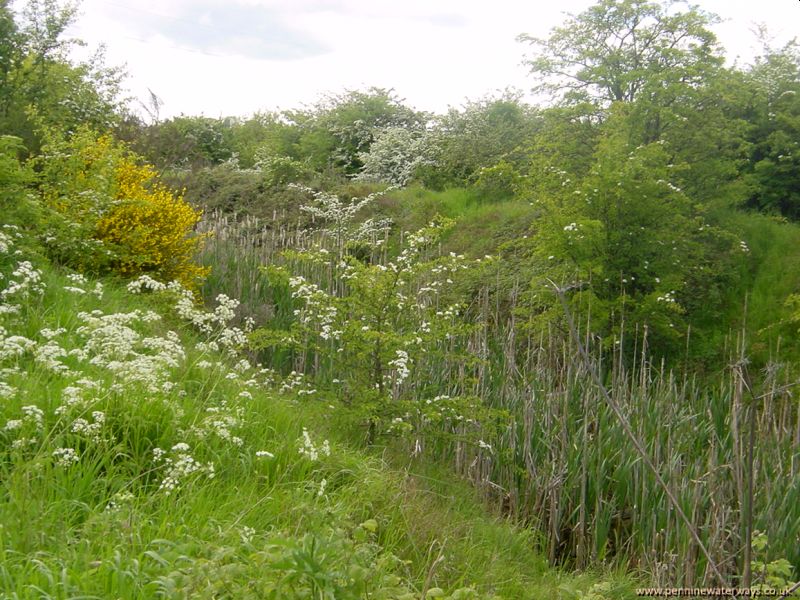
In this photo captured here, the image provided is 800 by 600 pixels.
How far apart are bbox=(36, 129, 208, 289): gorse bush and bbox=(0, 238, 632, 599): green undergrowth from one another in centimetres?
273

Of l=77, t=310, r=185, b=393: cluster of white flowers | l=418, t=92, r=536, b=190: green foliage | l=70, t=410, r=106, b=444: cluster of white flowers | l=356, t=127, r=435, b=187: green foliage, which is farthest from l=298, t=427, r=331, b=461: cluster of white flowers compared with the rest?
l=356, t=127, r=435, b=187: green foliage

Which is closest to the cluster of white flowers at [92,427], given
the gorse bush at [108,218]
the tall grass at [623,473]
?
the tall grass at [623,473]

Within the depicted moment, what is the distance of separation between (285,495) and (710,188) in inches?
405

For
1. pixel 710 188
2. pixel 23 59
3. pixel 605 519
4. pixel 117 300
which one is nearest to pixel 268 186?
pixel 23 59

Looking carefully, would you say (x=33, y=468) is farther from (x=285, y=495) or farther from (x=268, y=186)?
(x=268, y=186)

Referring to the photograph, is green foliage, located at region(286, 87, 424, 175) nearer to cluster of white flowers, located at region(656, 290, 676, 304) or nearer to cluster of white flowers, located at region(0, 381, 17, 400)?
cluster of white flowers, located at region(656, 290, 676, 304)

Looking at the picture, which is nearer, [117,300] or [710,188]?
[117,300]

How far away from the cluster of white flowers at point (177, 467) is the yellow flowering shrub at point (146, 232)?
5.51 metres

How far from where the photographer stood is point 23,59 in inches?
528

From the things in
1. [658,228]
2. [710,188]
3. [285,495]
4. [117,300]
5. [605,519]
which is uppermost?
[710,188]

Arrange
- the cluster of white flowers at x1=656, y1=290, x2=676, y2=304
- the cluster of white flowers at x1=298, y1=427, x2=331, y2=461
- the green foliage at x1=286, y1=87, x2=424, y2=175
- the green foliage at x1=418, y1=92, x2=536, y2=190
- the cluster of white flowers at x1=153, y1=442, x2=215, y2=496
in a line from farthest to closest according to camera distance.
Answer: the green foliage at x1=286, y1=87, x2=424, y2=175, the green foliage at x1=418, y1=92, x2=536, y2=190, the cluster of white flowers at x1=656, y1=290, x2=676, y2=304, the cluster of white flowers at x1=298, y1=427, x2=331, y2=461, the cluster of white flowers at x1=153, y1=442, x2=215, y2=496

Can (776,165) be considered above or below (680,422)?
above

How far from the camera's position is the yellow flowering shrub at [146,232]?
9.22m

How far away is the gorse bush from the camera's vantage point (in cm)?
852
